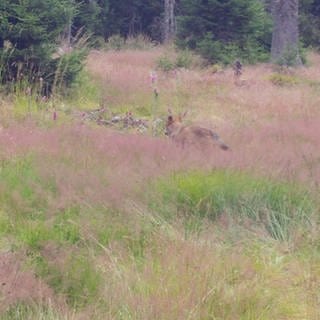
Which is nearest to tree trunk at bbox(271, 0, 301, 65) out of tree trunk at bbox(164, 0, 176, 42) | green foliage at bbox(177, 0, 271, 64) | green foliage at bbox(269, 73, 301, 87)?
green foliage at bbox(177, 0, 271, 64)

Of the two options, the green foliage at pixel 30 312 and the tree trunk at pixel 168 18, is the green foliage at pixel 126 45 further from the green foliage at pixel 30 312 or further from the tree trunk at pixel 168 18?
Result: the green foliage at pixel 30 312

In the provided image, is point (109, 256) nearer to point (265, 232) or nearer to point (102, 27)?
point (265, 232)

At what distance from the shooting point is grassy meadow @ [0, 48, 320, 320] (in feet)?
12.0

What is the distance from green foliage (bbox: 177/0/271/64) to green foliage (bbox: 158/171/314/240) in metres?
13.2

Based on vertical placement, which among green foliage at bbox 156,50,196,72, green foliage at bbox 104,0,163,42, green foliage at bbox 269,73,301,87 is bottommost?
green foliage at bbox 104,0,163,42

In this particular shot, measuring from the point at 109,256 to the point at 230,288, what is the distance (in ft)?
2.58

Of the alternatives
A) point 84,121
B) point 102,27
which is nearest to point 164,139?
point 84,121

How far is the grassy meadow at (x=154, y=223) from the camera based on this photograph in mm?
3660

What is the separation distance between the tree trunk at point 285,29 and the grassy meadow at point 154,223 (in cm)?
1068

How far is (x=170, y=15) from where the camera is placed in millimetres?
29203

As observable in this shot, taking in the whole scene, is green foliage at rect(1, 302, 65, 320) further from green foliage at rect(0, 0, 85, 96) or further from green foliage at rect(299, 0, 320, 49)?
green foliage at rect(299, 0, 320, 49)

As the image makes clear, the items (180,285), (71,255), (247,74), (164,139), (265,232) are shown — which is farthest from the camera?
(247,74)

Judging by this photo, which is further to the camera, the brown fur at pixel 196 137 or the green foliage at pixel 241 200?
the brown fur at pixel 196 137

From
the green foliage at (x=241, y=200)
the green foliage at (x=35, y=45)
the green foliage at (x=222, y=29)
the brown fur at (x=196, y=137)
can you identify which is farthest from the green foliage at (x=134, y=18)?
the green foliage at (x=241, y=200)
